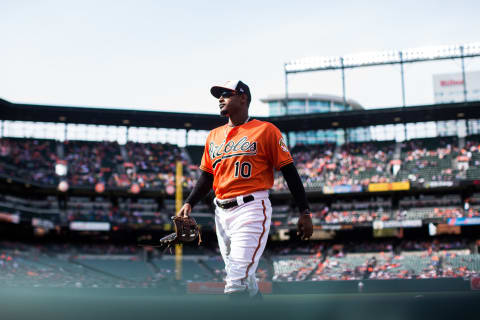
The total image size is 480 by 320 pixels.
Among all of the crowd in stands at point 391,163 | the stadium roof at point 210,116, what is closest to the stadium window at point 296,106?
the crowd in stands at point 391,163

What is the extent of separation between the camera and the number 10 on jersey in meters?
4.79

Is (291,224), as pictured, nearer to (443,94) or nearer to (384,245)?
(384,245)

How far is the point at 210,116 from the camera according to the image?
154 ft

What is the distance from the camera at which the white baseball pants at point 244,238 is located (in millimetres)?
4262

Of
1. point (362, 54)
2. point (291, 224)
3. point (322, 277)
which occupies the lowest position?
point (322, 277)

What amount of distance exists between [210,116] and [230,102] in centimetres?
4206

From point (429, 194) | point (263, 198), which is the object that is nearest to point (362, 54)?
point (429, 194)

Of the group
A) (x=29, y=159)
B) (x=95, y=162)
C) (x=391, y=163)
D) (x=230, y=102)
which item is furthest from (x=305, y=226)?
(x=95, y=162)

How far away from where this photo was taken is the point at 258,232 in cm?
454

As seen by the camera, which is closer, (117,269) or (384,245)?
(117,269)

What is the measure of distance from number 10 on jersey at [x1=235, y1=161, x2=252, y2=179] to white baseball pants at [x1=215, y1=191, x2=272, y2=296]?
205 mm

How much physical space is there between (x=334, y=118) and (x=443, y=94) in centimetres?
5529

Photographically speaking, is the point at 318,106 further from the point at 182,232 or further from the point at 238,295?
the point at 238,295

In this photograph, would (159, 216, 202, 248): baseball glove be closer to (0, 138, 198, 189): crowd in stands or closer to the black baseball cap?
the black baseball cap
